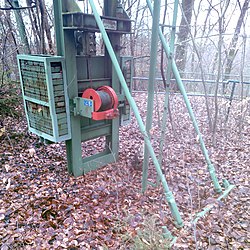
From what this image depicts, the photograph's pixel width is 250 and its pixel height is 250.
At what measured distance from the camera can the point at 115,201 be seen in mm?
2662

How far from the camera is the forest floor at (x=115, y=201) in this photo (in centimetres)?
209

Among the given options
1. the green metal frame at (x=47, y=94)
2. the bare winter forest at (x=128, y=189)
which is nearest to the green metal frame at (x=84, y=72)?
the green metal frame at (x=47, y=94)

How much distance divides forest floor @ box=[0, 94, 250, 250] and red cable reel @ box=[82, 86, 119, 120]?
22.4 inches

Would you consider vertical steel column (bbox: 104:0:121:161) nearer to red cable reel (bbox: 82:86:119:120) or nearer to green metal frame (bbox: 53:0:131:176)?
green metal frame (bbox: 53:0:131:176)

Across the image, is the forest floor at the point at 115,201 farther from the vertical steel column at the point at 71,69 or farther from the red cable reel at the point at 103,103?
the red cable reel at the point at 103,103

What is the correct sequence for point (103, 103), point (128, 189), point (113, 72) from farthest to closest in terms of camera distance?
1. point (113, 72)
2. point (128, 189)
3. point (103, 103)

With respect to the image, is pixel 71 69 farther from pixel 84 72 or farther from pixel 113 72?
pixel 113 72

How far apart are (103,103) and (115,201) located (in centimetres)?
122

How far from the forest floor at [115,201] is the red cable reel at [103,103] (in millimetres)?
568

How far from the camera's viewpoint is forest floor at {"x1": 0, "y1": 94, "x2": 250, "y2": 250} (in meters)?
2.09

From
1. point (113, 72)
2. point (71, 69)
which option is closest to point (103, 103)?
point (71, 69)

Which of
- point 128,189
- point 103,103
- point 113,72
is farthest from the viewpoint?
point 113,72

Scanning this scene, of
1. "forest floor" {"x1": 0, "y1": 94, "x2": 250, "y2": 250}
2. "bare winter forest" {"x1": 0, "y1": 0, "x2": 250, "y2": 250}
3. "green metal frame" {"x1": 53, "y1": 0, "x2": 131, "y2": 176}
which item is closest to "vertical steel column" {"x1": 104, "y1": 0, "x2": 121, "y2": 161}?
"green metal frame" {"x1": 53, "y1": 0, "x2": 131, "y2": 176}

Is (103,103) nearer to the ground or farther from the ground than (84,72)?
nearer to the ground
